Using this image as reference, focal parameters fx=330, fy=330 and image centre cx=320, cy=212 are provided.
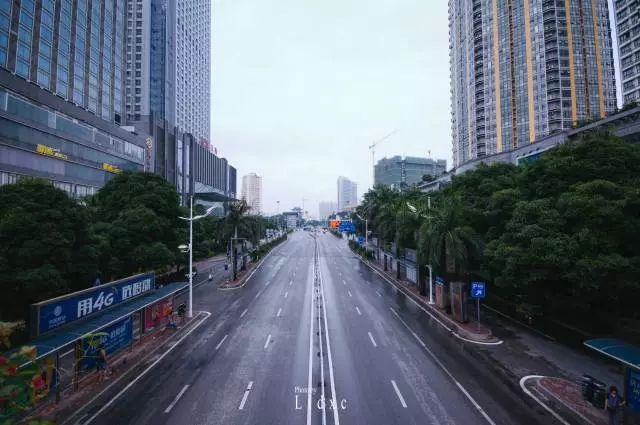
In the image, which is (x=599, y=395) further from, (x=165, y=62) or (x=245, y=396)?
(x=165, y=62)

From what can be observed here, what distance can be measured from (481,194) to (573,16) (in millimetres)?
91591

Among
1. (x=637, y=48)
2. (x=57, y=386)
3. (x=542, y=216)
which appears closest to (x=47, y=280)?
(x=57, y=386)

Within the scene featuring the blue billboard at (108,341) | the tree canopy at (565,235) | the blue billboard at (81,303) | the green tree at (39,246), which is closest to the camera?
the blue billboard at (81,303)

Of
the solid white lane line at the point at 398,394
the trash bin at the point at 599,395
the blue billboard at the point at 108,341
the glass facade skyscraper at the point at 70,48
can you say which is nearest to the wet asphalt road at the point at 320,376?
the solid white lane line at the point at 398,394

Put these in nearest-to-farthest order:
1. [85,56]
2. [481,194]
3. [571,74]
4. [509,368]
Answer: [509,368]
[481,194]
[85,56]
[571,74]

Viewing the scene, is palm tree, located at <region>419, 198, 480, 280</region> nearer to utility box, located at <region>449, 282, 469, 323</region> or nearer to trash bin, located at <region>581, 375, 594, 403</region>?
utility box, located at <region>449, 282, 469, 323</region>

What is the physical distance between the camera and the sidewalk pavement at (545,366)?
Answer: 14.3 meters

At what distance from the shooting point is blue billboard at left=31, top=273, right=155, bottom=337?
15.4 meters

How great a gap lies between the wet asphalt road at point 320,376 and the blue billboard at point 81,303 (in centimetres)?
494

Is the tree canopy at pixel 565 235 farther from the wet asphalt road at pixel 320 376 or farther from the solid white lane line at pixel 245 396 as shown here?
the solid white lane line at pixel 245 396

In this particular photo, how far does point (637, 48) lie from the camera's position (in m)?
74.7

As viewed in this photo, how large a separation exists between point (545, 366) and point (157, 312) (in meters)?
25.8

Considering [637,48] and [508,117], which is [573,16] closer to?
[637,48]

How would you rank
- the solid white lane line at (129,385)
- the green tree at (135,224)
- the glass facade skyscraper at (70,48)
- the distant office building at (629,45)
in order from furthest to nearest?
the distant office building at (629,45), the glass facade skyscraper at (70,48), the green tree at (135,224), the solid white lane line at (129,385)
